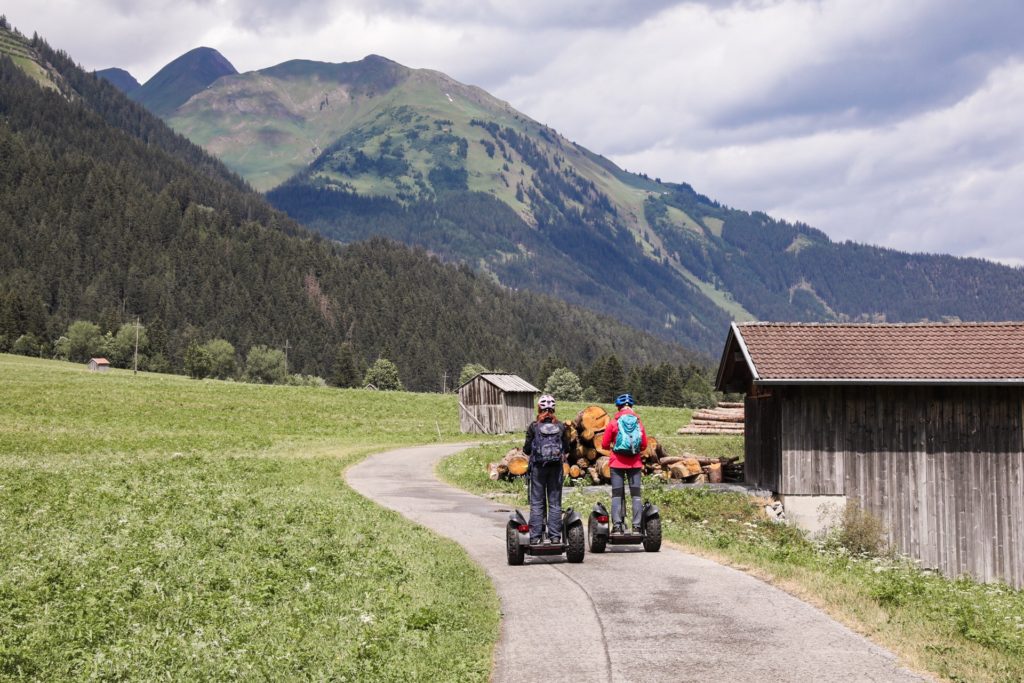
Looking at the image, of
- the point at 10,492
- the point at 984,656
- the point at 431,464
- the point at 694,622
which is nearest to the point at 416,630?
the point at 694,622

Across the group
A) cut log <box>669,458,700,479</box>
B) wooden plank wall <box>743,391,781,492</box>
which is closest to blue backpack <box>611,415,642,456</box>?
wooden plank wall <box>743,391,781,492</box>

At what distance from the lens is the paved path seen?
9.19m

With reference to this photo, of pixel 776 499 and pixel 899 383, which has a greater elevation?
pixel 899 383

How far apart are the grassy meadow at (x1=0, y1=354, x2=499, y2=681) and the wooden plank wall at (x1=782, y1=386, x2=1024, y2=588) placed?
13261 millimetres

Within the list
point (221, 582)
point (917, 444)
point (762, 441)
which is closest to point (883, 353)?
point (917, 444)

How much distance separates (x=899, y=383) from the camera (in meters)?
27.0

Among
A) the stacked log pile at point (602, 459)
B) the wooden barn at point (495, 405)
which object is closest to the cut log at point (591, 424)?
the stacked log pile at point (602, 459)

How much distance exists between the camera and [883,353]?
2833cm

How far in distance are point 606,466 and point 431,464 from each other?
1372 centimetres

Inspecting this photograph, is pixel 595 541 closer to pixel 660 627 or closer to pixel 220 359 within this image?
pixel 660 627

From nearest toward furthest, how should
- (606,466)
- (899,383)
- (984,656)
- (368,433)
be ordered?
(984,656)
(899,383)
(606,466)
(368,433)

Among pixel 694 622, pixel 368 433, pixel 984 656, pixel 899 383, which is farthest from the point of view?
pixel 368 433

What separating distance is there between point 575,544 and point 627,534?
1.57 metres

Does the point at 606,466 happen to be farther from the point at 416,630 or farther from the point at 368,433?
the point at 368,433
